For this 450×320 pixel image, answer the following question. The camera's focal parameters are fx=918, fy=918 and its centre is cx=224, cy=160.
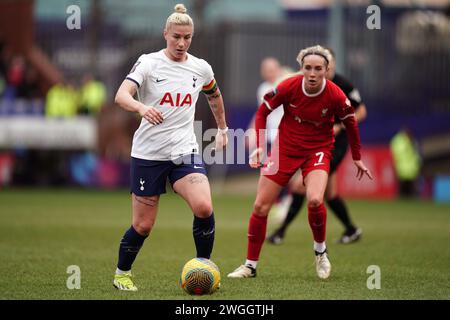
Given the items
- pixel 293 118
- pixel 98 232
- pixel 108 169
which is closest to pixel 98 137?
pixel 108 169

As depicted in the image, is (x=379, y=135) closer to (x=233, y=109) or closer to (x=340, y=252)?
(x=233, y=109)

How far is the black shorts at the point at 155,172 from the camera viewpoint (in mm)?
7898

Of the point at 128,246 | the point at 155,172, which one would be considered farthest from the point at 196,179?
the point at 128,246

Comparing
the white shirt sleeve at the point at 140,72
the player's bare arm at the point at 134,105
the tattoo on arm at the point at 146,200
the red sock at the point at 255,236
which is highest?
the white shirt sleeve at the point at 140,72

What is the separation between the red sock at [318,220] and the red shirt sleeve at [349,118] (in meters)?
0.68

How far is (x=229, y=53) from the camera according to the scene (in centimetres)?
2644

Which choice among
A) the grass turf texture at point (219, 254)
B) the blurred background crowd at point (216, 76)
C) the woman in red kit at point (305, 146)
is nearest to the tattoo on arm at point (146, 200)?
the grass turf texture at point (219, 254)

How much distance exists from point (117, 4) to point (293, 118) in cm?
1931

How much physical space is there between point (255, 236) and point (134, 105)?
2484 mm

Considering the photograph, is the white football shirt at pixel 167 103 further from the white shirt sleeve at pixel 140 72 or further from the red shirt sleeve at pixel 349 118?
the red shirt sleeve at pixel 349 118

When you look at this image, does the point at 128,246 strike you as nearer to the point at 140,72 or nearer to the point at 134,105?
the point at 134,105

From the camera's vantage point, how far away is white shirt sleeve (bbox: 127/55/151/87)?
765 centimetres

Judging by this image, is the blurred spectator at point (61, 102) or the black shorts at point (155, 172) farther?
the blurred spectator at point (61, 102)

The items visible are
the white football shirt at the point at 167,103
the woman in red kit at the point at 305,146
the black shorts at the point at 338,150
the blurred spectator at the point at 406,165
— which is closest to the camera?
the white football shirt at the point at 167,103
